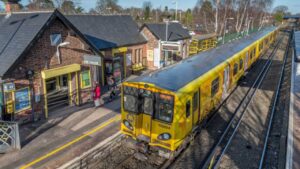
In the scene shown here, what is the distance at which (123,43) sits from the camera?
61.4 feet

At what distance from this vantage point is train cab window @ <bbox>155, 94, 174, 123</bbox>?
24.9 ft

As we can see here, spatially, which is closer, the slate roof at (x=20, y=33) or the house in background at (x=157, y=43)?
the slate roof at (x=20, y=33)

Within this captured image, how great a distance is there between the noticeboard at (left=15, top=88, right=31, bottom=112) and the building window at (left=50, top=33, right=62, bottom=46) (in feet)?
8.42

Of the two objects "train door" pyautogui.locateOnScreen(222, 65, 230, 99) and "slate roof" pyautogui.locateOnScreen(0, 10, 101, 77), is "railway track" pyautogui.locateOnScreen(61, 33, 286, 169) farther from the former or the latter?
"slate roof" pyautogui.locateOnScreen(0, 10, 101, 77)

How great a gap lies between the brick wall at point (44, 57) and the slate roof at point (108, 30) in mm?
3643

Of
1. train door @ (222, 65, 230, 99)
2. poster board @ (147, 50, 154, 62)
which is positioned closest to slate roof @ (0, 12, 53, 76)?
→ train door @ (222, 65, 230, 99)

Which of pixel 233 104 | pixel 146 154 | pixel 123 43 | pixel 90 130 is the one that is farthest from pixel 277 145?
pixel 123 43

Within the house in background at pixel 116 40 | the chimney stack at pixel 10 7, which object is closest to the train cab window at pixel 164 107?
the house in background at pixel 116 40

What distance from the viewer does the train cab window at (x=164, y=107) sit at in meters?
7.60

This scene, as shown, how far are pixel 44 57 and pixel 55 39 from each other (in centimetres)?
107

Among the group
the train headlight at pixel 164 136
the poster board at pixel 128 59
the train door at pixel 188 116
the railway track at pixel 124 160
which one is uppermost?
the poster board at pixel 128 59

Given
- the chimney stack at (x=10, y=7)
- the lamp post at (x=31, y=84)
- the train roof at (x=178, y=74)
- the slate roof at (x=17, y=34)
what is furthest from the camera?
the chimney stack at (x=10, y=7)

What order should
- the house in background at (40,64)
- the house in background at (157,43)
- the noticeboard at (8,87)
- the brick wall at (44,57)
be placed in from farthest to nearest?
the house in background at (157,43), the brick wall at (44,57), the house in background at (40,64), the noticeboard at (8,87)

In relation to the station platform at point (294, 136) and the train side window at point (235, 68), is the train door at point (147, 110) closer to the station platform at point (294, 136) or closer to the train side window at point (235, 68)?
the station platform at point (294, 136)
